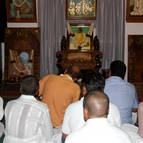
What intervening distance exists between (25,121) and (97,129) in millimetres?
960

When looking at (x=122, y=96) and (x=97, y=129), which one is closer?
(x=97, y=129)

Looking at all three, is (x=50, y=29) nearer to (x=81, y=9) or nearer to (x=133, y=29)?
(x=81, y=9)

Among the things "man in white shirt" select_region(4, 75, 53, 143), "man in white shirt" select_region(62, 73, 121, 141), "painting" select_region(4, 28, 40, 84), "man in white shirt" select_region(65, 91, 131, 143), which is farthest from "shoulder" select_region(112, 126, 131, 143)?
"painting" select_region(4, 28, 40, 84)

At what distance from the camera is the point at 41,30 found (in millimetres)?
8047

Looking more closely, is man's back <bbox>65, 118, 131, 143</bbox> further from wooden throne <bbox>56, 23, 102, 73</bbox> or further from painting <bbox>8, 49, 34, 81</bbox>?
painting <bbox>8, 49, 34, 81</bbox>

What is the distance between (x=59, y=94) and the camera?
3150 millimetres

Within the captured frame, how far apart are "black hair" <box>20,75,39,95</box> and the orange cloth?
73 cm

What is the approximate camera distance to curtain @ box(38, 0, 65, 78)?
794cm

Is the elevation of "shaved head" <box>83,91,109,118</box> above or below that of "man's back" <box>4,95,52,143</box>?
above

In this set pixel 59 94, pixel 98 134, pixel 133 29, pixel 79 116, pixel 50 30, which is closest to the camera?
pixel 98 134

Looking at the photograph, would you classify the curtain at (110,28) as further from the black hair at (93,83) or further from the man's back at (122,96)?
the black hair at (93,83)

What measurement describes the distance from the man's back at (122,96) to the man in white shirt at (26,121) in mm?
917

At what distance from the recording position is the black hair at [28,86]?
239cm

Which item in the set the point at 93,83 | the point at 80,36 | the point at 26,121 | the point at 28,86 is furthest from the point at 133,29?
the point at 26,121
